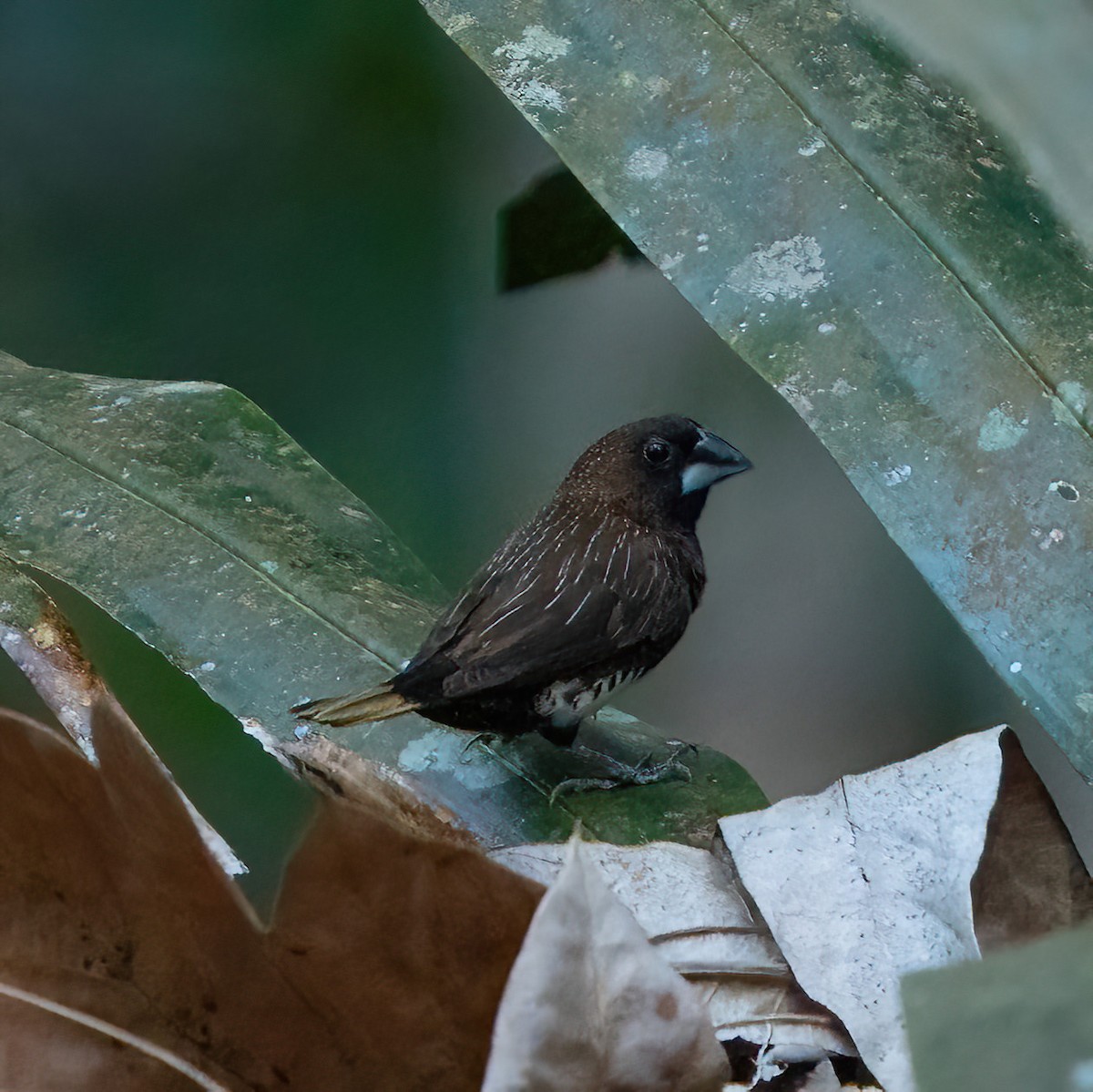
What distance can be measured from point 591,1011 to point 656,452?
466 mm

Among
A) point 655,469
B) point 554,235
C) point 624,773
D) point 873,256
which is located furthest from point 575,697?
point 554,235

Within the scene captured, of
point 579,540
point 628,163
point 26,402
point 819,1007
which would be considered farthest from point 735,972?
point 26,402

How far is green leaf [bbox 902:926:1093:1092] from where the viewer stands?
21 centimetres

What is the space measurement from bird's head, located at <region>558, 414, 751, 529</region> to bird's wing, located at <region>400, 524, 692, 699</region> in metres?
0.04

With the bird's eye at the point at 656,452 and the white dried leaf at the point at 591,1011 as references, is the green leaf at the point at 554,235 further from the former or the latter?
the white dried leaf at the point at 591,1011

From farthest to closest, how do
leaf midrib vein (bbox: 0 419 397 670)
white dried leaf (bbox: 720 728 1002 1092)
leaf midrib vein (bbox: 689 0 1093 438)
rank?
leaf midrib vein (bbox: 0 419 397 670) → leaf midrib vein (bbox: 689 0 1093 438) → white dried leaf (bbox: 720 728 1002 1092)

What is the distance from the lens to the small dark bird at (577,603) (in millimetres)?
567

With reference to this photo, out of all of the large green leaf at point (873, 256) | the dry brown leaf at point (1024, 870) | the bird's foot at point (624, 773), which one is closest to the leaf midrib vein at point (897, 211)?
the large green leaf at point (873, 256)

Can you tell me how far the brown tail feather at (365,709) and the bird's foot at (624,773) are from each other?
3.6 inches

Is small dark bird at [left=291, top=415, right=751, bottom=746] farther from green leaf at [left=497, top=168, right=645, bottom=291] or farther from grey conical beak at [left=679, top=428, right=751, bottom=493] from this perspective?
green leaf at [left=497, top=168, right=645, bottom=291]

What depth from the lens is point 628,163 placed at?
0.59 meters

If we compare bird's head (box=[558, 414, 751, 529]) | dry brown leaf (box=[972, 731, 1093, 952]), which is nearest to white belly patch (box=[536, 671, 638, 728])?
bird's head (box=[558, 414, 751, 529])

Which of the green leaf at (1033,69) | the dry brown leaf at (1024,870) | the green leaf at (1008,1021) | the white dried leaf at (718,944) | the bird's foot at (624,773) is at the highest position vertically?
the green leaf at (1033,69)

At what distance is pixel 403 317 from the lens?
0.91 metres
